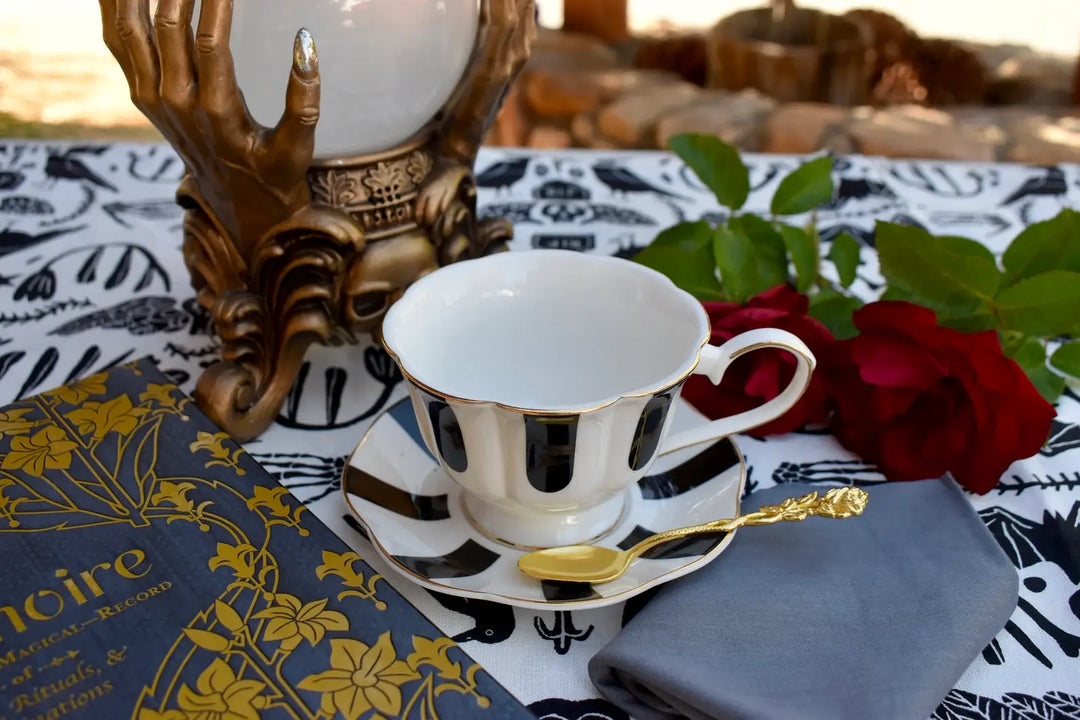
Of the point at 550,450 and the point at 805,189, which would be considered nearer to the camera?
the point at 550,450

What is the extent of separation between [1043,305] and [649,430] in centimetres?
17

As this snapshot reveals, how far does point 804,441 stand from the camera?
377 millimetres

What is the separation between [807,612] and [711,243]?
0.65ft

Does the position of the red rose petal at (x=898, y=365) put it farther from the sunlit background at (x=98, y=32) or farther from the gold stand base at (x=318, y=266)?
the sunlit background at (x=98, y=32)

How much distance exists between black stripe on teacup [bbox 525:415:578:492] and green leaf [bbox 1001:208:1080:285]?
0.69ft

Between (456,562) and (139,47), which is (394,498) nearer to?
(456,562)

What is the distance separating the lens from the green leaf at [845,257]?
428 mm

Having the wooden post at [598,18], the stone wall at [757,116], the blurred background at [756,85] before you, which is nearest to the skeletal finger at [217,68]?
the stone wall at [757,116]

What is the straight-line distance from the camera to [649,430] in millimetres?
294

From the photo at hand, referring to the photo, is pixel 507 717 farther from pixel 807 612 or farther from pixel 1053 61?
pixel 1053 61

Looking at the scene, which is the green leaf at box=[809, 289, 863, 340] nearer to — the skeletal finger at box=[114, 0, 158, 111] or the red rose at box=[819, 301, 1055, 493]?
the red rose at box=[819, 301, 1055, 493]

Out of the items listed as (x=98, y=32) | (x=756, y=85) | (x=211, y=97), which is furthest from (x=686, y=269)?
(x=98, y=32)

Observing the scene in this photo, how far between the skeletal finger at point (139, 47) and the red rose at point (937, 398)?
0.88ft

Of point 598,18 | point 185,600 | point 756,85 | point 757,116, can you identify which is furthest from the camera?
point 598,18
